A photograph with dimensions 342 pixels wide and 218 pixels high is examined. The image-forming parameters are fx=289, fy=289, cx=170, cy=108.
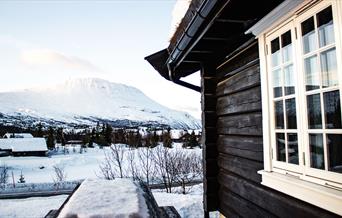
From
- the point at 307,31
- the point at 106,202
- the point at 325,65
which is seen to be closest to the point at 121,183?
the point at 106,202

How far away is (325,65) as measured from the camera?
77.4 inches

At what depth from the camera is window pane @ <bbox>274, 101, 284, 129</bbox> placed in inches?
101

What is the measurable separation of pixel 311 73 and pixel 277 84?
20.6 inches

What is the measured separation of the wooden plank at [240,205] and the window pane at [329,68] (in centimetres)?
142

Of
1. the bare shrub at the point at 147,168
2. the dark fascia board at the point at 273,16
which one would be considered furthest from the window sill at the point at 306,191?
the bare shrub at the point at 147,168

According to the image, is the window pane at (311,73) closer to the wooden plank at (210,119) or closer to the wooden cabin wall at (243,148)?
the wooden cabin wall at (243,148)

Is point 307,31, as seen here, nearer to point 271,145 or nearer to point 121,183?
point 271,145

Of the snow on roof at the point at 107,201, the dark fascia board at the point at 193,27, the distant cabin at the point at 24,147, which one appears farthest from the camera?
the distant cabin at the point at 24,147

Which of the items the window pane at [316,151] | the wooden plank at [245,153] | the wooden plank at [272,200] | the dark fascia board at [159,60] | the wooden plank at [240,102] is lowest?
the wooden plank at [272,200]

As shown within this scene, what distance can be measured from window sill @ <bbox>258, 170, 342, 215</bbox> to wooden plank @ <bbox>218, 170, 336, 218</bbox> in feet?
0.29

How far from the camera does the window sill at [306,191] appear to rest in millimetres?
1779

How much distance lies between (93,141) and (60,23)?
2649 cm

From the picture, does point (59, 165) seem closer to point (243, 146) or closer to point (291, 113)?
point (243, 146)

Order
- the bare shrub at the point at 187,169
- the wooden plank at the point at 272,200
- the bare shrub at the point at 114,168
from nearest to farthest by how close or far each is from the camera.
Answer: the wooden plank at the point at 272,200, the bare shrub at the point at 187,169, the bare shrub at the point at 114,168
